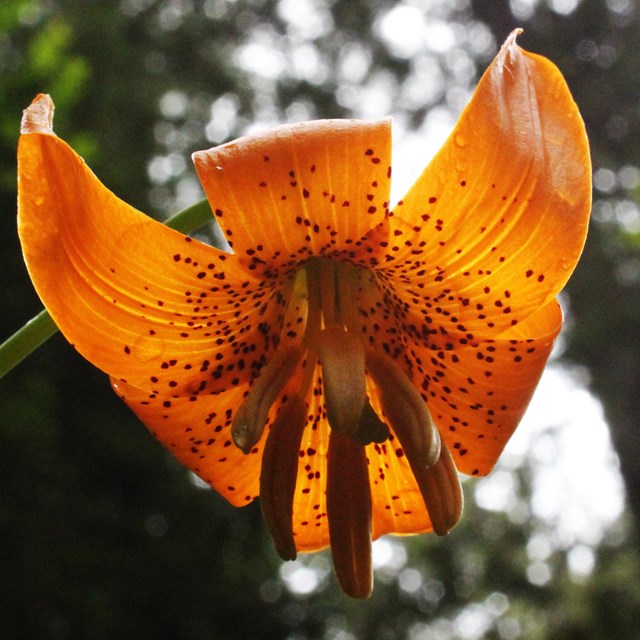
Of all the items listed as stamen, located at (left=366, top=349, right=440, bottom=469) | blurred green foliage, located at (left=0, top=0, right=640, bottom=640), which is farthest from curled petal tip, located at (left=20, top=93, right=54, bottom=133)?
blurred green foliage, located at (left=0, top=0, right=640, bottom=640)

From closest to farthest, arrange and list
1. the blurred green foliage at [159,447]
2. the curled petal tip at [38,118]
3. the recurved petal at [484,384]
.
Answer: the curled petal tip at [38,118], the recurved petal at [484,384], the blurred green foliage at [159,447]

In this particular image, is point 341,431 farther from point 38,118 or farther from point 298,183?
point 38,118

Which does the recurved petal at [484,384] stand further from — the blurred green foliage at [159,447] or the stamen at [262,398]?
the blurred green foliage at [159,447]

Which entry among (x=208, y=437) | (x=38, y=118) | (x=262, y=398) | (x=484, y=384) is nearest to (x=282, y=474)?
(x=262, y=398)

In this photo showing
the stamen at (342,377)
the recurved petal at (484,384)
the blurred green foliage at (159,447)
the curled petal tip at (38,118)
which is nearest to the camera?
the curled petal tip at (38,118)

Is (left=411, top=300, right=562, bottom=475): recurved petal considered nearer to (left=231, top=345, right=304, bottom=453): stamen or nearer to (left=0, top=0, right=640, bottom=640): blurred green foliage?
(left=231, top=345, right=304, bottom=453): stamen

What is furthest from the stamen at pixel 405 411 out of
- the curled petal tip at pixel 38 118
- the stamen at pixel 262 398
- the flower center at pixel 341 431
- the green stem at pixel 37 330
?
the curled petal tip at pixel 38 118
